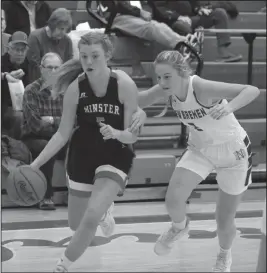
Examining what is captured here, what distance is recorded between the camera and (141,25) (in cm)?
495

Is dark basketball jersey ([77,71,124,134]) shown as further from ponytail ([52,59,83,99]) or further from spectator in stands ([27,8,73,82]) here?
spectator in stands ([27,8,73,82])

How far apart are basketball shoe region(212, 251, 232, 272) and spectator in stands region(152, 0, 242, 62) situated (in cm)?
152

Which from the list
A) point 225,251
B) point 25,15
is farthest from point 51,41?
point 225,251

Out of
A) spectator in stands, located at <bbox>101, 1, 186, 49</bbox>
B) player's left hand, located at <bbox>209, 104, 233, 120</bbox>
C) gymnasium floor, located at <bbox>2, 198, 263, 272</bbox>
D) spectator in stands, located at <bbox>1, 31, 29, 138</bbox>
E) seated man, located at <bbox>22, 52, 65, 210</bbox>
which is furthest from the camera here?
spectator in stands, located at <bbox>101, 1, 186, 49</bbox>

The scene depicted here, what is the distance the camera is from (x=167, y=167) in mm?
4910

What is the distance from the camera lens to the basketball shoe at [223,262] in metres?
4.40

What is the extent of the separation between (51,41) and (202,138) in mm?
1221

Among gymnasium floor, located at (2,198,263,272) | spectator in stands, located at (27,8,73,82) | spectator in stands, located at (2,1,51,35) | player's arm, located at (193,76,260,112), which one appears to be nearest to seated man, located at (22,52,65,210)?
spectator in stands, located at (27,8,73,82)

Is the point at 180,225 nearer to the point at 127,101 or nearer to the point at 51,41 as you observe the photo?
the point at 127,101

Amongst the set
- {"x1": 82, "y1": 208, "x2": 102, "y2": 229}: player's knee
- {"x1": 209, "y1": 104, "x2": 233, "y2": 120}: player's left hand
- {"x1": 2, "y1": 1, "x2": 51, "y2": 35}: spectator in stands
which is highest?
{"x1": 2, "y1": 1, "x2": 51, "y2": 35}: spectator in stands

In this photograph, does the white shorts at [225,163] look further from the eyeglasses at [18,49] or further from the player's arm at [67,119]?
the eyeglasses at [18,49]

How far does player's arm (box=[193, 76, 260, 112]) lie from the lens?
12.7 ft

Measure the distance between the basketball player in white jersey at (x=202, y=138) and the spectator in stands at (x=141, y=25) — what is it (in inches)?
31.4

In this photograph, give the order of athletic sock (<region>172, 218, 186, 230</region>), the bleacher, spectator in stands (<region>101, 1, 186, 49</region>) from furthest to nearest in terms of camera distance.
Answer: the bleacher → spectator in stands (<region>101, 1, 186, 49</region>) → athletic sock (<region>172, 218, 186, 230</region>)
